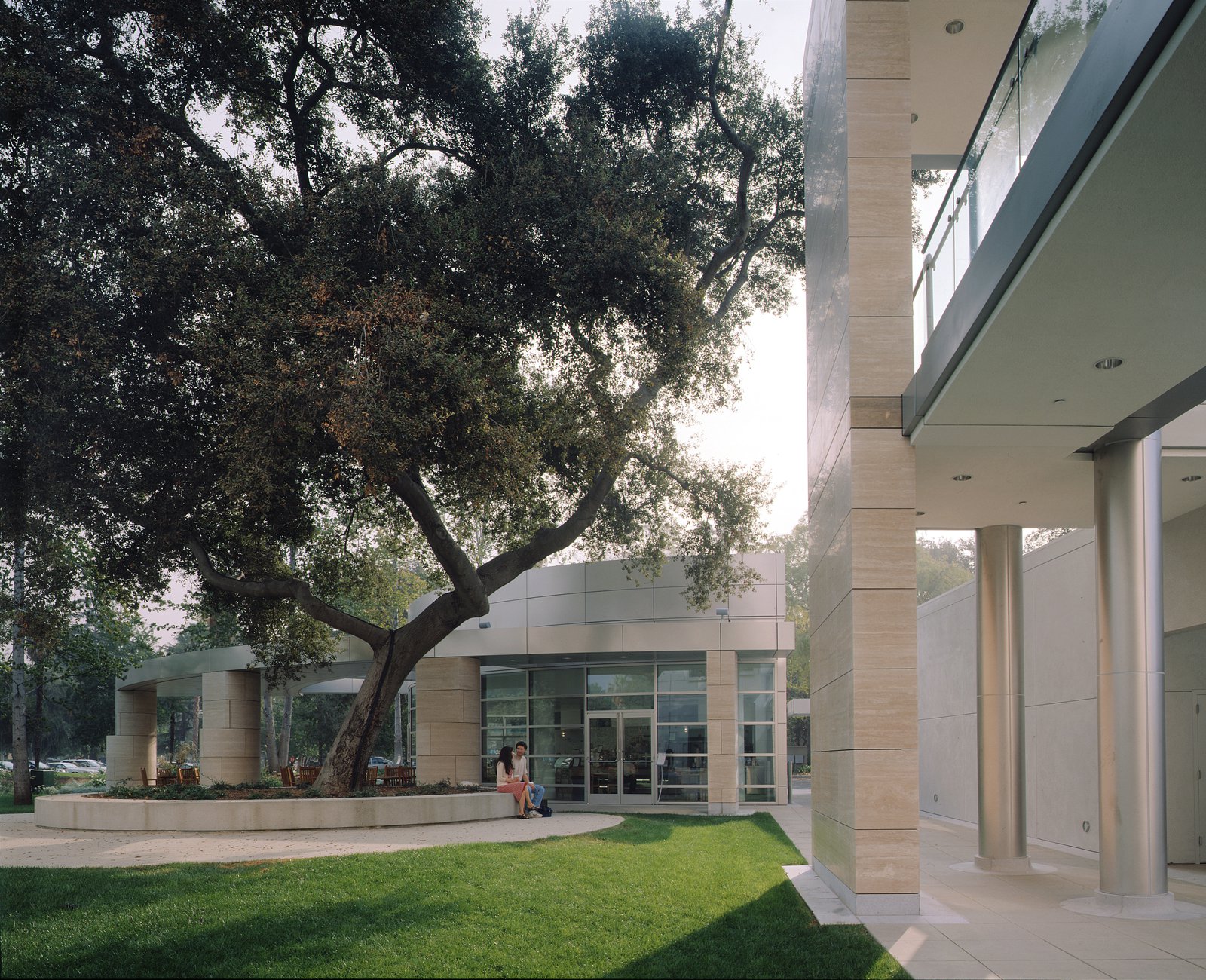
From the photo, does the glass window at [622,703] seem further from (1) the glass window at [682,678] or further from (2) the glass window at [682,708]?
(1) the glass window at [682,678]

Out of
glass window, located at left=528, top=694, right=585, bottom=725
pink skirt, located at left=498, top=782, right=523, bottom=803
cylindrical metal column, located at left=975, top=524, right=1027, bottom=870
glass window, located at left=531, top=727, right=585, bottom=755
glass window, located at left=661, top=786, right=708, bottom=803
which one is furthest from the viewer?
glass window, located at left=528, top=694, right=585, bottom=725

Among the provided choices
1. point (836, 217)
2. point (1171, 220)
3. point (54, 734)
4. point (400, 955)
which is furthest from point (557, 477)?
point (54, 734)

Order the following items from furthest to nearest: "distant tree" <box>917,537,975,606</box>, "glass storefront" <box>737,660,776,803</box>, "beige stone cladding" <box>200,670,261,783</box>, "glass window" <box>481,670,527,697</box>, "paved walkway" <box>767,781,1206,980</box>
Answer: "distant tree" <box>917,537,975,606</box>, "beige stone cladding" <box>200,670,261,783</box>, "glass window" <box>481,670,527,697</box>, "glass storefront" <box>737,660,776,803</box>, "paved walkway" <box>767,781,1206,980</box>

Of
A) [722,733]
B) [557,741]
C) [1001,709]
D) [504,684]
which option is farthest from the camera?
[504,684]

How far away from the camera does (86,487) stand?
52.2 ft

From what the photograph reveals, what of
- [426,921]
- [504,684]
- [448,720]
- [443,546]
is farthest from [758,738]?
[426,921]

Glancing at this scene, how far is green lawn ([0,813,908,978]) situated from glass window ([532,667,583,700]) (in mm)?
12363

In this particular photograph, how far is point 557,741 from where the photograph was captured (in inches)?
1008

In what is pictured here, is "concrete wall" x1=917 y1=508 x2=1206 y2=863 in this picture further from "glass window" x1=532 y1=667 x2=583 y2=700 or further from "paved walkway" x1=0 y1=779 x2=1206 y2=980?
"glass window" x1=532 y1=667 x2=583 y2=700

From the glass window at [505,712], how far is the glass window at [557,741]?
1.76 ft

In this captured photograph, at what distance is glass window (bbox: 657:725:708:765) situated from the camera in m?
24.3

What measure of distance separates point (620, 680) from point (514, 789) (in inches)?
235

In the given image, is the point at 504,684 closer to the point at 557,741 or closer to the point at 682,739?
the point at 557,741

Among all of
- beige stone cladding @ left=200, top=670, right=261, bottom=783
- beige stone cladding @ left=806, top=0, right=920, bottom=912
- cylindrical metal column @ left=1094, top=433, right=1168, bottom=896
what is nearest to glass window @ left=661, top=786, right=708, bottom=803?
beige stone cladding @ left=200, top=670, right=261, bottom=783
